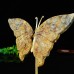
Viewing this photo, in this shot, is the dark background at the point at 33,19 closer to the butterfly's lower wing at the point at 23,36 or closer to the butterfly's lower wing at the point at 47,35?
the butterfly's lower wing at the point at 23,36

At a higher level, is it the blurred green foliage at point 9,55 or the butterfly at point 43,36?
the butterfly at point 43,36

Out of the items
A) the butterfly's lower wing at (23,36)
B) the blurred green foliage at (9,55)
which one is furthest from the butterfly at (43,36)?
the blurred green foliage at (9,55)

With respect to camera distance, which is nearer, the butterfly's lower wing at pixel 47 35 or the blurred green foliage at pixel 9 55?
the butterfly's lower wing at pixel 47 35

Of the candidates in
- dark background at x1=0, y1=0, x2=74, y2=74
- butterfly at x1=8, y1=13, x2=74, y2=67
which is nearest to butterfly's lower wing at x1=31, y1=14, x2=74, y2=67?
butterfly at x1=8, y1=13, x2=74, y2=67

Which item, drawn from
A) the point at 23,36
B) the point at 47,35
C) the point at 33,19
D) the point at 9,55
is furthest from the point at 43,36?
the point at 33,19

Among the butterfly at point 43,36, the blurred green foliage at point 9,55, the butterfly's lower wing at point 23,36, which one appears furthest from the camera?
the blurred green foliage at point 9,55

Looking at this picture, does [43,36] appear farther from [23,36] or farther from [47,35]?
[23,36]
